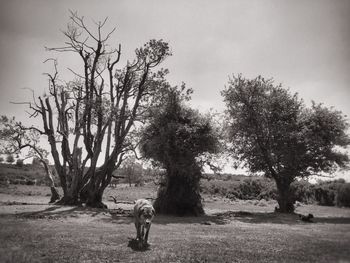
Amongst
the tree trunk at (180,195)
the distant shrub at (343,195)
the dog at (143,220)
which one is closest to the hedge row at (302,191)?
the distant shrub at (343,195)

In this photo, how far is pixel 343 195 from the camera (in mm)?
46812

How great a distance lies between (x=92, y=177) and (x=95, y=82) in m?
10.9

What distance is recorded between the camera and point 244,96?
3584 cm

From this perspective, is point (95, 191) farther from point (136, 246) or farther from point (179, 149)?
point (136, 246)

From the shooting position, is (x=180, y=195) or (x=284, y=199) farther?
(x=284, y=199)

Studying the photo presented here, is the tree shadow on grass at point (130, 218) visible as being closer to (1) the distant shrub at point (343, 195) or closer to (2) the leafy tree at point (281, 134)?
(2) the leafy tree at point (281, 134)

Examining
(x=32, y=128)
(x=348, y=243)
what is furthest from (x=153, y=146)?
(x=348, y=243)

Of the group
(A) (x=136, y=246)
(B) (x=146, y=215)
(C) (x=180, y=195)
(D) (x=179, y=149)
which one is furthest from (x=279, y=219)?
(A) (x=136, y=246)

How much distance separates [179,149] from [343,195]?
31640 millimetres

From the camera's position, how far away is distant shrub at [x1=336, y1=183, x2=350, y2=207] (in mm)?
46019

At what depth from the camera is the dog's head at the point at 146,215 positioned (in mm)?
12897

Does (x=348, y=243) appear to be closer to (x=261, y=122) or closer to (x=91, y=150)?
(x=261, y=122)

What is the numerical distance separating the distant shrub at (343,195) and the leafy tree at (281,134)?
12537mm

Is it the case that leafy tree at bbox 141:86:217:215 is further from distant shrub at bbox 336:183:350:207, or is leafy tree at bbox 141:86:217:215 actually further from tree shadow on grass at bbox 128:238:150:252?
distant shrub at bbox 336:183:350:207
